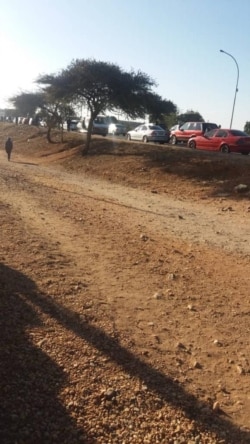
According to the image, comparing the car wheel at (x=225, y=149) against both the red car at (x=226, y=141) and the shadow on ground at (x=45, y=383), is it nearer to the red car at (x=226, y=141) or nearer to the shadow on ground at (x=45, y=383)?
the red car at (x=226, y=141)

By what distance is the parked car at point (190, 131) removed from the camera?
26609 mm

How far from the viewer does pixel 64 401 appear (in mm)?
3633

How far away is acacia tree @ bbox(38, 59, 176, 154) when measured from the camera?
27281mm

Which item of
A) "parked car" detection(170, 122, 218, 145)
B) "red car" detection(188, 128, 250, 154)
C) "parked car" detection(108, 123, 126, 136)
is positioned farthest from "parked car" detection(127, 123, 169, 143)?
"parked car" detection(108, 123, 126, 136)

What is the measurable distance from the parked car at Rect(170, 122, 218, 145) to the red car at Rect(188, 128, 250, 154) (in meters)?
2.87

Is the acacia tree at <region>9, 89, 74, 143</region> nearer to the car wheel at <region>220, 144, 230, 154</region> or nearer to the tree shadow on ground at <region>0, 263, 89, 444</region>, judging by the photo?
the car wheel at <region>220, 144, 230, 154</region>

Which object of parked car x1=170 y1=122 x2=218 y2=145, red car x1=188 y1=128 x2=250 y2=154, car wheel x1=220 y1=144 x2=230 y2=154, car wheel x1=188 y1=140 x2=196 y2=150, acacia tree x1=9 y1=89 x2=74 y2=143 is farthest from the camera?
acacia tree x1=9 y1=89 x2=74 y2=143

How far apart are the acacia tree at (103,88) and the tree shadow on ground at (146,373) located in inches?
931

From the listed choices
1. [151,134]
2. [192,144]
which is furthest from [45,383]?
[151,134]

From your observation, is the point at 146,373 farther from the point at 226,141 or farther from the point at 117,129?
the point at 117,129

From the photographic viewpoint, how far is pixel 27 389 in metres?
3.70

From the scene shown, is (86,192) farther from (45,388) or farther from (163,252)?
(45,388)

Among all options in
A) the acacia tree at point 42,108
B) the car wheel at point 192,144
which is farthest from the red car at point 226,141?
the acacia tree at point 42,108

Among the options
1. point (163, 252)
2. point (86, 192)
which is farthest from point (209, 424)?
point (86, 192)
